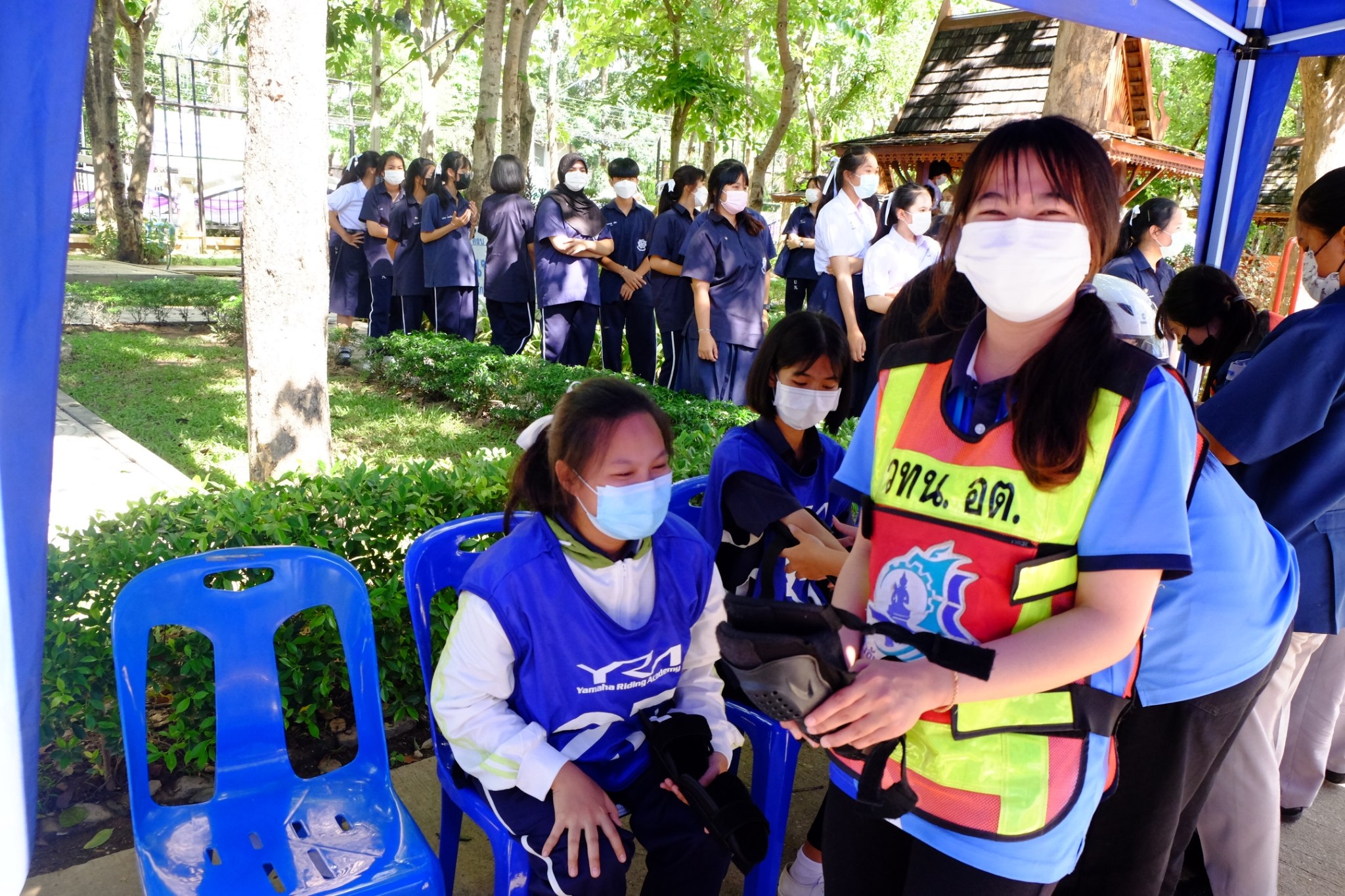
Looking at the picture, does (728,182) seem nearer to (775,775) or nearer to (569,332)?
(569,332)

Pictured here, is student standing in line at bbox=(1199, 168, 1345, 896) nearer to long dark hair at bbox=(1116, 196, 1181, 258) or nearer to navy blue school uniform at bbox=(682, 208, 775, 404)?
long dark hair at bbox=(1116, 196, 1181, 258)

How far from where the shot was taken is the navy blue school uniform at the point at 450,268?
873cm

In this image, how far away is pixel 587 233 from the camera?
316 inches

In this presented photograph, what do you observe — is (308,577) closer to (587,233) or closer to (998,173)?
(998,173)

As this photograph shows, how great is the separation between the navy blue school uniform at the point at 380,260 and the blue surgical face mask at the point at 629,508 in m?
7.88

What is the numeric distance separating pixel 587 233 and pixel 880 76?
19.2 meters

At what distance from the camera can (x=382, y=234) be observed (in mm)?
9477

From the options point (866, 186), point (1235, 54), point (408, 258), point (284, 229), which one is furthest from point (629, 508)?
point (408, 258)

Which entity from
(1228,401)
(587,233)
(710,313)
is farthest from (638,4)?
(1228,401)

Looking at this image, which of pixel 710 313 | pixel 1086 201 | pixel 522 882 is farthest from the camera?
pixel 710 313

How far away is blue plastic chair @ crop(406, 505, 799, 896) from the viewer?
231cm

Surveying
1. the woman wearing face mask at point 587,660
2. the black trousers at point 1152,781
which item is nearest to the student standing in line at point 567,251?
the woman wearing face mask at point 587,660

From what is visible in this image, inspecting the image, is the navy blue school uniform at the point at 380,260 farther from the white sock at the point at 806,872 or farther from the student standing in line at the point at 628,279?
the white sock at the point at 806,872

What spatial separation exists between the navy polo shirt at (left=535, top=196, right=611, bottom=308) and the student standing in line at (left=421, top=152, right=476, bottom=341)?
1187 millimetres
